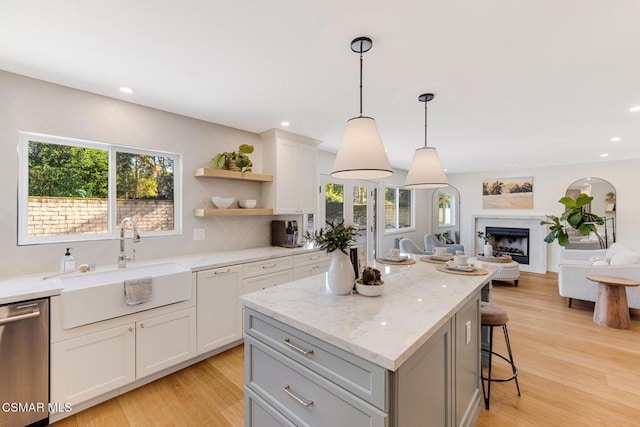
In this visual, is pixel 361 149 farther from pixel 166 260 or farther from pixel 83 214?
pixel 83 214

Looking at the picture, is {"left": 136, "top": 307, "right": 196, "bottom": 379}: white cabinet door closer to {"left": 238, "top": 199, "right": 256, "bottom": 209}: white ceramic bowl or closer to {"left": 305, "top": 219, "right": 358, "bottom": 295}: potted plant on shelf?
{"left": 238, "top": 199, "right": 256, "bottom": 209}: white ceramic bowl

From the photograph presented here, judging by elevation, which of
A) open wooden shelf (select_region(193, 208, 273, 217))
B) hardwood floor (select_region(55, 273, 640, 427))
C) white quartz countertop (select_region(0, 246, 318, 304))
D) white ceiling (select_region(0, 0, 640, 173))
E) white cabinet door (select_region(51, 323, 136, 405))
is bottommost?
hardwood floor (select_region(55, 273, 640, 427))

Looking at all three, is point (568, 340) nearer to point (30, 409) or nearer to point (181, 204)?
point (181, 204)


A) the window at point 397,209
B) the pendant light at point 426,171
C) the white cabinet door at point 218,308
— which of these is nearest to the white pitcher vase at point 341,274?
the pendant light at point 426,171

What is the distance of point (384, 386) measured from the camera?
967mm

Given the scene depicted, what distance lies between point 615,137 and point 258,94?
15.4 feet

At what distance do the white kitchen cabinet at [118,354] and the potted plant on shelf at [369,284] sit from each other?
169cm

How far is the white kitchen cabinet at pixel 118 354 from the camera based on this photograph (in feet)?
6.25

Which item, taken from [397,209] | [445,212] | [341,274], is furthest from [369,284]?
[445,212]

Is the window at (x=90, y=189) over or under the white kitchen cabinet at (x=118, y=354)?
over

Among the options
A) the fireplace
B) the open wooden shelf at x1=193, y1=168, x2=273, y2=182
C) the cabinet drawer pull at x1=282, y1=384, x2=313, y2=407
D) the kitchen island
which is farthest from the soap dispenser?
the fireplace

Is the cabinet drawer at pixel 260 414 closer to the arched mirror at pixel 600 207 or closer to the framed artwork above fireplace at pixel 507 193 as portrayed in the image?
the arched mirror at pixel 600 207

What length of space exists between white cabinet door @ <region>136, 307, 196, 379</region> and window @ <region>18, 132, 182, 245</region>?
952 mm

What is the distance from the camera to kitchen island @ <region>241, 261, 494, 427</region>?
103 cm
